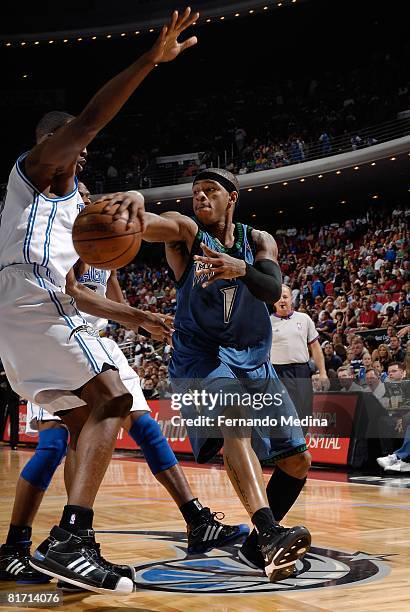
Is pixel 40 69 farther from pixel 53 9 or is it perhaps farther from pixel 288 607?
pixel 288 607

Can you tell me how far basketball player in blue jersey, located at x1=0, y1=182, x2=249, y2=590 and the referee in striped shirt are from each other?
160 inches

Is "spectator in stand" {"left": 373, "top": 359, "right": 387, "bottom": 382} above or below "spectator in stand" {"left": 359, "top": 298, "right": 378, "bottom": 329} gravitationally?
below

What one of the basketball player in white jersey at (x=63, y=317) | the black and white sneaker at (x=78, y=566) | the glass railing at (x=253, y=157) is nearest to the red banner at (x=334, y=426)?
the basketball player in white jersey at (x=63, y=317)

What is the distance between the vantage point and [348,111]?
22359 millimetres

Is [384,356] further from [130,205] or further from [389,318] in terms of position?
[130,205]

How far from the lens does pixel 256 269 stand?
3674mm

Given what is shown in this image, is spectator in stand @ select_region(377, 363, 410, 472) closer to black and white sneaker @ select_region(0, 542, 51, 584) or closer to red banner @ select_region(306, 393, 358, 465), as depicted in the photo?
red banner @ select_region(306, 393, 358, 465)

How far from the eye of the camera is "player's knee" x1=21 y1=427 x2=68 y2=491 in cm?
366

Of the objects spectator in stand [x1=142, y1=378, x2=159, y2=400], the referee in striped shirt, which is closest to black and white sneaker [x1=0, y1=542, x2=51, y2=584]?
the referee in striped shirt

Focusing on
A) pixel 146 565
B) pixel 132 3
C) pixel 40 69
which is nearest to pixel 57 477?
pixel 146 565

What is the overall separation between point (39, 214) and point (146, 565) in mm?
1780

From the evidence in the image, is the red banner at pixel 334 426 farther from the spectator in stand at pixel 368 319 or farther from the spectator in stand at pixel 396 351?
the spectator in stand at pixel 368 319

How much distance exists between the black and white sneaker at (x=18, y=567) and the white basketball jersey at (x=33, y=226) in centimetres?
126

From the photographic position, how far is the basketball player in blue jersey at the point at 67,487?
358cm
